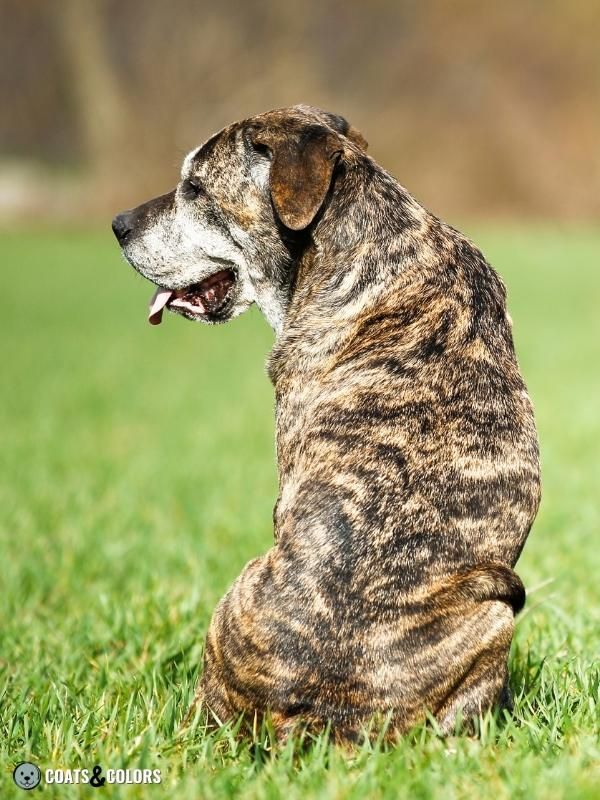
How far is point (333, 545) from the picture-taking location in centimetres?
293

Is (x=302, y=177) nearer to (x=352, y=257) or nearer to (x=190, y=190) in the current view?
(x=352, y=257)

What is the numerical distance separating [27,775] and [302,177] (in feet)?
6.42

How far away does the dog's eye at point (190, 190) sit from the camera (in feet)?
12.5

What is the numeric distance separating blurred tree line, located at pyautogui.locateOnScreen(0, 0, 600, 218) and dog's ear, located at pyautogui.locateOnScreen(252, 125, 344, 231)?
132 ft

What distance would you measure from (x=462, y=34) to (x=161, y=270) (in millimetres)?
49911

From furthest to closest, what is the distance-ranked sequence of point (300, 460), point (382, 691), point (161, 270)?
point (161, 270)
point (300, 460)
point (382, 691)

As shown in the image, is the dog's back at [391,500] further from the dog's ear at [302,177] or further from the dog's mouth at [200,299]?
the dog's mouth at [200,299]

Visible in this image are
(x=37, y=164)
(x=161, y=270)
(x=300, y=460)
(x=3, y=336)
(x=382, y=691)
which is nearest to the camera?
(x=382, y=691)

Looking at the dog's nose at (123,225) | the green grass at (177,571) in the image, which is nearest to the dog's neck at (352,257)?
the dog's nose at (123,225)

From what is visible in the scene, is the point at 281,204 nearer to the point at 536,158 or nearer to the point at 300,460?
the point at 300,460

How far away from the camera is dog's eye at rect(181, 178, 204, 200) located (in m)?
3.82

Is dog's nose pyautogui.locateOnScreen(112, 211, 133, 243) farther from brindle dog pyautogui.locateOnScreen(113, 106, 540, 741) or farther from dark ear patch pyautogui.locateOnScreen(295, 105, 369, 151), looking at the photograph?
dark ear patch pyautogui.locateOnScreen(295, 105, 369, 151)

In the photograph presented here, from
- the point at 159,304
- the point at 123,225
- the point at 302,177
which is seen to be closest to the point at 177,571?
the point at 159,304

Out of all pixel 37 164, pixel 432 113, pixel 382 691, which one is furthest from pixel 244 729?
pixel 432 113
